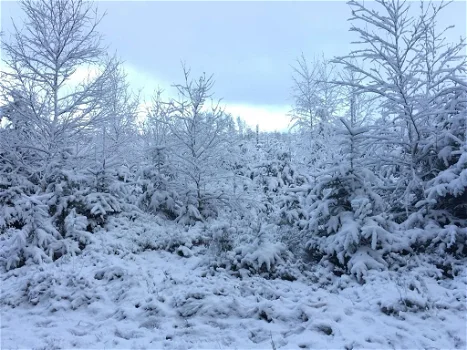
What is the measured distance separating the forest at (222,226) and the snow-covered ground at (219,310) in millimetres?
31

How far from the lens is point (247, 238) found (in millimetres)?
8672

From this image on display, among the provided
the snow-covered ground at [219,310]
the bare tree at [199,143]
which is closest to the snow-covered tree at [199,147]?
the bare tree at [199,143]

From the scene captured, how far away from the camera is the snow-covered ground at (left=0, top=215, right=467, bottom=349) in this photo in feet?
15.8

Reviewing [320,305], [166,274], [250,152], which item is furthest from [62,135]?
[250,152]

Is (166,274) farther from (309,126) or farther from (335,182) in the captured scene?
(309,126)

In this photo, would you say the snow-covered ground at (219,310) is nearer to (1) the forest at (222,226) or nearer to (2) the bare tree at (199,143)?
(1) the forest at (222,226)

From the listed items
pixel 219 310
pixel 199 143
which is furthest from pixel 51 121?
pixel 219 310

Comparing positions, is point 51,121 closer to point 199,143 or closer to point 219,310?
point 199,143

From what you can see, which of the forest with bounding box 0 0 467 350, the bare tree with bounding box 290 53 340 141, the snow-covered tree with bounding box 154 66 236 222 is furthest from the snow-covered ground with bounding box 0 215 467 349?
the bare tree with bounding box 290 53 340 141

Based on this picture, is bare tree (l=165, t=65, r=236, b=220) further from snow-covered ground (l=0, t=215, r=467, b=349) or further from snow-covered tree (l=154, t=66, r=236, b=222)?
snow-covered ground (l=0, t=215, r=467, b=349)

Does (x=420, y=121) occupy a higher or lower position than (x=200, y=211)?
higher

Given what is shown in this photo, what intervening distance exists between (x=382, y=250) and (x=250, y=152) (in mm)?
16593

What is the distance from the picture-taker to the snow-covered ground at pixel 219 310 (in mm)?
4801

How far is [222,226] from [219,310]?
9.47 feet
